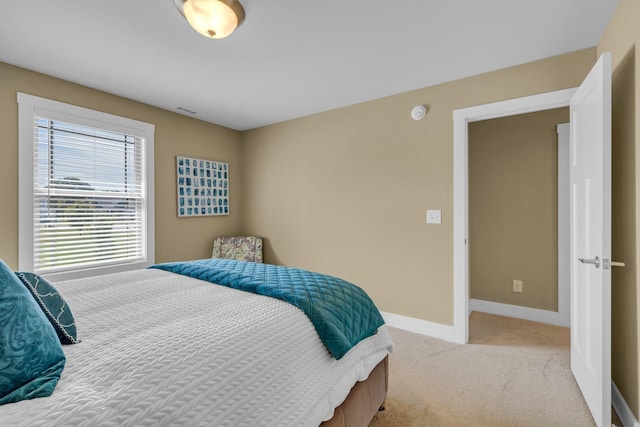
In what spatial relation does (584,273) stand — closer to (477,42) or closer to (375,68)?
(477,42)

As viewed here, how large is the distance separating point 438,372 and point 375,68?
96.4 inches

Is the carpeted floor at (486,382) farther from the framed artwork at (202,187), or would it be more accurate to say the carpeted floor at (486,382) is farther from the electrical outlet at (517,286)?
the framed artwork at (202,187)

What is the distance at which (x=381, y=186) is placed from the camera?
318 centimetres

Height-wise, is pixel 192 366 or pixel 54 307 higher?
pixel 54 307

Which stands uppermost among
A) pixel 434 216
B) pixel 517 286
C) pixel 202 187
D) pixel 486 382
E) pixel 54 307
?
pixel 202 187

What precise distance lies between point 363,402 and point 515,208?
2.92 metres

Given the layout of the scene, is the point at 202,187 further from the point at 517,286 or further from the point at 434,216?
the point at 517,286

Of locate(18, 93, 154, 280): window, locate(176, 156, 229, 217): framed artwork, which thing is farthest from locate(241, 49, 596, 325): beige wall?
locate(18, 93, 154, 280): window

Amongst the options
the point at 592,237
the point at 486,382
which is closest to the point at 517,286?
the point at 486,382

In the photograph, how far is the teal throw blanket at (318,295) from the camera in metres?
1.32

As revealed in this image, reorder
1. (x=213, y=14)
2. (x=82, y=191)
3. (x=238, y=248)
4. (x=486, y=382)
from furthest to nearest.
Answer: (x=238, y=248) < (x=82, y=191) < (x=486, y=382) < (x=213, y=14)

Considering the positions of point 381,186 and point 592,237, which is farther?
point 381,186

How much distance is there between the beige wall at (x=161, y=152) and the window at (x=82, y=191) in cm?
6

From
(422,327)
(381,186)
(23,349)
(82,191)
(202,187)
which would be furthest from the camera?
(202,187)
